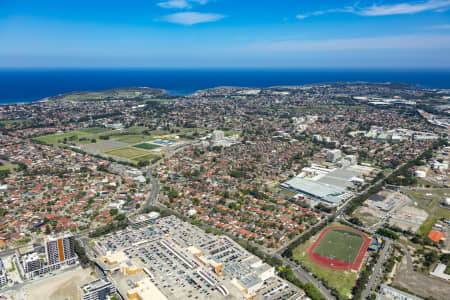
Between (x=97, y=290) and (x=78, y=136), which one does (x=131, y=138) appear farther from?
(x=97, y=290)

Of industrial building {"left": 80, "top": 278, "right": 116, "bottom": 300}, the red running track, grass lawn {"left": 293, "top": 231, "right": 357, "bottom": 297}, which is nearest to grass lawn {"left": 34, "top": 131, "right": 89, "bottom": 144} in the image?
industrial building {"left": 80, "top": 278, "right": 116, "bottom": 300}

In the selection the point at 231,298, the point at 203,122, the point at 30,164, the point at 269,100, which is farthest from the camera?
the point at 269,100

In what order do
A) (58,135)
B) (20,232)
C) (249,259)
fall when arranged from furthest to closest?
(58,135) → (20,232) → (249,259)

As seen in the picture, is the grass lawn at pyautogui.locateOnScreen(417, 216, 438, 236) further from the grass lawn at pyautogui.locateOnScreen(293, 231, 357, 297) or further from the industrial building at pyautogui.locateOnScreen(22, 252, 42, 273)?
the industrial building at pyautogui.locateOnScreen(22, 252, 42, 273)

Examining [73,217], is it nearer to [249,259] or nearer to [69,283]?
[69,283]

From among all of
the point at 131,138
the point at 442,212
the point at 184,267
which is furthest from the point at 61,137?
the point at 442,212

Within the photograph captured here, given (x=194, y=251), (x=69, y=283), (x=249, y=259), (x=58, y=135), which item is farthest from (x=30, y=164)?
(x=249, y=259)
